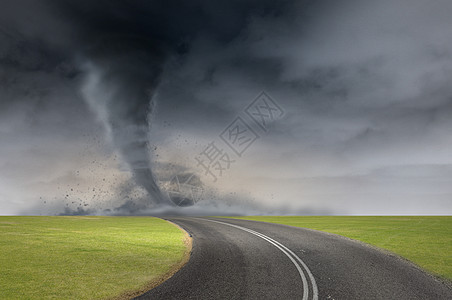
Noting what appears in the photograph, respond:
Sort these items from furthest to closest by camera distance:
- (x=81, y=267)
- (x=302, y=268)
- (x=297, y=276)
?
(x=81, y=267) → (x=302, y=268) → (x=297, y=276)

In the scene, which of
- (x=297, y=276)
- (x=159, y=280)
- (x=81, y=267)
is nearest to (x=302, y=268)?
(x=297, y=276)

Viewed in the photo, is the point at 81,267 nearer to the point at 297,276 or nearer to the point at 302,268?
the point at 297,276

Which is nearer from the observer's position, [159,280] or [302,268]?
[159,280]

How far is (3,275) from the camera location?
9.98 m

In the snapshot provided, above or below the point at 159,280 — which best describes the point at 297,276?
above

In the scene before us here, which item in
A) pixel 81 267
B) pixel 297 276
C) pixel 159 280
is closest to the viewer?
pixel 159 280

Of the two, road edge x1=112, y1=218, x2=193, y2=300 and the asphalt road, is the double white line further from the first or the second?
road edge x1=112, y1=218, x2=193, y2=300

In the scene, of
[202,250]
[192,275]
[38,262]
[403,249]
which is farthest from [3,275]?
[403,249]

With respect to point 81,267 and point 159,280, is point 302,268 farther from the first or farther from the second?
point 81,267

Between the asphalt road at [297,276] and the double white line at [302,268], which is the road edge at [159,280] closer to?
the asphalt road at [297,276]

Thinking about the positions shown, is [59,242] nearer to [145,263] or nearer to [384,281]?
[145,263]

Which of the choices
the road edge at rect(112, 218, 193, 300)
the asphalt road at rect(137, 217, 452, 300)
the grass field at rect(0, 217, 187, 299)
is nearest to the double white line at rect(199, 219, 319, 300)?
the asphalt road at rect(137, 217, 452, 300)

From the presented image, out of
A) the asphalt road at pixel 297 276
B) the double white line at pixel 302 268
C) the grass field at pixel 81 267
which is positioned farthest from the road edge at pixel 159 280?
the double white line at pixel 302 268

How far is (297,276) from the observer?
32.5ft
